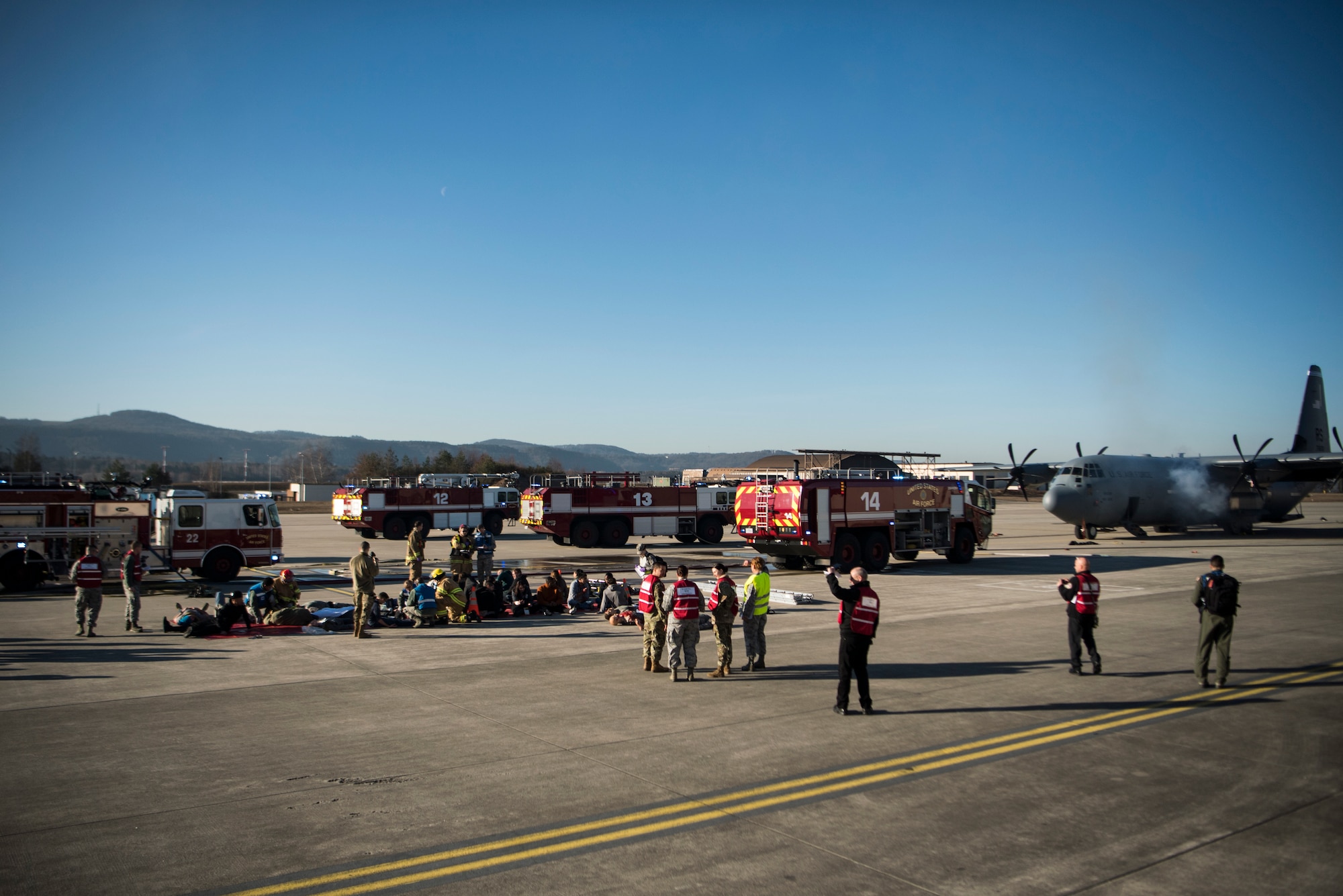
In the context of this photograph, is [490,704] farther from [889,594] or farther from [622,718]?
[889,594]

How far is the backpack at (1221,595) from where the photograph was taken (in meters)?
11.5

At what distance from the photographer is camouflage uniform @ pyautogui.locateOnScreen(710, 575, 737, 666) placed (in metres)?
12.5

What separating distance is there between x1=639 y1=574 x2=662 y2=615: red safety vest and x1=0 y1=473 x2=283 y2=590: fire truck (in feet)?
44.7

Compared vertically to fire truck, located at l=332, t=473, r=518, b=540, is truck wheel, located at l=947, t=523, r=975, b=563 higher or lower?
lower

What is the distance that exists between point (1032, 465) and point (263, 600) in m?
40.2

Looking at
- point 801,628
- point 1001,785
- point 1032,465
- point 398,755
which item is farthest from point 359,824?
point 1032,465

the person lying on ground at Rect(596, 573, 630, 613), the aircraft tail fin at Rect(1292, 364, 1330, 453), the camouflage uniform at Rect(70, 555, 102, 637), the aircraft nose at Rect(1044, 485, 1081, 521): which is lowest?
the person lying on ground at Rect(596, 573, 630, 613)

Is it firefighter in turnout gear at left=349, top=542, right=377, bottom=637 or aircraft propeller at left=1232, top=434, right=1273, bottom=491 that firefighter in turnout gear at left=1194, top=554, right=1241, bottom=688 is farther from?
aircraft propeller at left=1232, top=434, right=1273, bottom=491

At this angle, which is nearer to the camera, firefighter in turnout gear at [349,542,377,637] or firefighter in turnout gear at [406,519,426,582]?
firefighter in turnout gear at [349,542,377,637]

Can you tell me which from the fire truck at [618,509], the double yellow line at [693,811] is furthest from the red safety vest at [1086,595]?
the fire truck at [618,509]

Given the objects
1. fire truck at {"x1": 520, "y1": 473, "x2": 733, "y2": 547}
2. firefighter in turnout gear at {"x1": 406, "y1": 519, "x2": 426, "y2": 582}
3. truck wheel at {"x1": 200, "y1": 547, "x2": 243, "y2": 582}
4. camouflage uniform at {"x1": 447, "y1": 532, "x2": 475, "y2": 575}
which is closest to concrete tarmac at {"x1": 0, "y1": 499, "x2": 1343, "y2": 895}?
camouflage uniform at {"x1": 447, "y1": 532, "x2": 475, "y2": 575}

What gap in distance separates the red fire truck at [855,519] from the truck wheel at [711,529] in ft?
27.6

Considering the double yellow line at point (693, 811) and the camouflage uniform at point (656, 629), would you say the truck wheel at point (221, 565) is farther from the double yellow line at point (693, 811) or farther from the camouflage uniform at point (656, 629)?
the double yellow line at point (693, 811)

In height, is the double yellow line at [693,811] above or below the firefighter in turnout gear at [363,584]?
below
